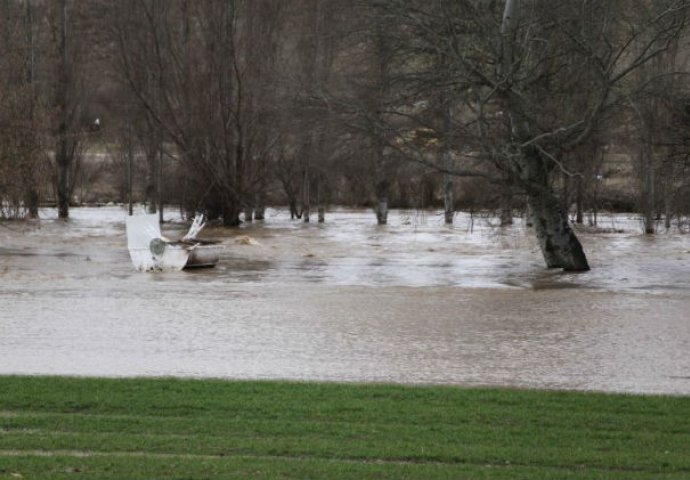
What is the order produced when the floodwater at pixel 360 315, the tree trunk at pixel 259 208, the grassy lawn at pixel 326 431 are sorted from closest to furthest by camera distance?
1. the grassy lawn at pixel 326 431
2. the floodwater at pixel 360 315
3. the tree trunk at pixel 259 208

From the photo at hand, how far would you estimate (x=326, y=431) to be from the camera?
31.6 feet

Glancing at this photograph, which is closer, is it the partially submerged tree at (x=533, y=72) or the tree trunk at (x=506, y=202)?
the partially submerged tree at (x=533, y=72)

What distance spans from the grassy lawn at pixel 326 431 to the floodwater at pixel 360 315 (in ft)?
5.75

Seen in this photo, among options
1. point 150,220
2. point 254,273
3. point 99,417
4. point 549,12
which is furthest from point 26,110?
point 99,417

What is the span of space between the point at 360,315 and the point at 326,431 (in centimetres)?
1070

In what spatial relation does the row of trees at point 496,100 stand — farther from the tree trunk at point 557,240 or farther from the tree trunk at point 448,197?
the tree trunk at point 448,197

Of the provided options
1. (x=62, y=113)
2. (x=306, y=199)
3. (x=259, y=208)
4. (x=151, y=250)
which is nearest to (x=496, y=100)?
(x=151, y=250)

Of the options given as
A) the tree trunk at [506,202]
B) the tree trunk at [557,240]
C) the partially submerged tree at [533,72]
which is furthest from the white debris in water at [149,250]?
the tree trunk at [557,240]

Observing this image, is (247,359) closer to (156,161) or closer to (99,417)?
(99,417)

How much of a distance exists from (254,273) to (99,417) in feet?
62.7

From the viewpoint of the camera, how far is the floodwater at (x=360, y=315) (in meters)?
14.3

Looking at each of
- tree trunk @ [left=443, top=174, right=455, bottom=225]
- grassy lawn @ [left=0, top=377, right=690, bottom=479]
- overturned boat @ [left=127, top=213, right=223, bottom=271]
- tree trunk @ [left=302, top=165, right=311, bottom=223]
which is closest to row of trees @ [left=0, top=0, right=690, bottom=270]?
overturned boat @ [left=127, top=213, right=223, bottom=271]

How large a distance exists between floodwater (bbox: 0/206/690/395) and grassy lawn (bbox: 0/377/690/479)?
5.75 ft

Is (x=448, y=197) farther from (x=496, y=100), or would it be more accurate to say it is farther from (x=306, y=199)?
(x=496, y=100)
